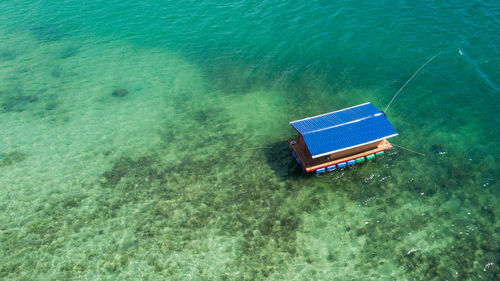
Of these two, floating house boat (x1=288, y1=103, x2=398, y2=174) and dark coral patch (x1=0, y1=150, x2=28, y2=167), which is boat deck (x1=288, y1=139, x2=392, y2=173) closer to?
floating house boat (x1=288, y1=103, x2=398, y2=174)

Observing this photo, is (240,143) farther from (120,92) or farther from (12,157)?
(12,157)

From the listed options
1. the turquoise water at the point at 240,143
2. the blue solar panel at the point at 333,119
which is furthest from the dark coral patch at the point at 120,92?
the blue solar panel at the point at 333,119

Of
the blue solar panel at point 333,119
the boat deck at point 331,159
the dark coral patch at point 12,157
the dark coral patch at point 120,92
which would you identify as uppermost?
the blue solar panel at point 333,119

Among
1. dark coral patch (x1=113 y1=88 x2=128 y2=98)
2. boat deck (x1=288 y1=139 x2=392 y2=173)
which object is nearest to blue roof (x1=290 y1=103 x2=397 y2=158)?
boat deck (x1=288 y1=139 x2=392 y2=173)

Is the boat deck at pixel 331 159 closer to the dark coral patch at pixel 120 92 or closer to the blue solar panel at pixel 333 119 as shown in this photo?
the blue solar panel at pixel 333 119

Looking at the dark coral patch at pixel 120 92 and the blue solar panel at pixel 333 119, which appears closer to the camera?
the blue solar panel at pixel 333 119

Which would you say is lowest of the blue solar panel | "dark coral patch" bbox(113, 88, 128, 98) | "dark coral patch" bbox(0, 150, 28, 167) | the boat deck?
the boat deck

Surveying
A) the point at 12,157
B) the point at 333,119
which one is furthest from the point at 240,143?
the point at 12,157
